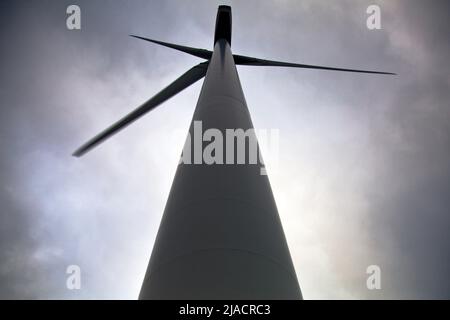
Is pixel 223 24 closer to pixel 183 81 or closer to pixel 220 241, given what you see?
pixel 183 81

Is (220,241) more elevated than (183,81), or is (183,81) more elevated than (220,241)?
(183,81)

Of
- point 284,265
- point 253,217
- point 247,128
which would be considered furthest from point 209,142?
point 284,265

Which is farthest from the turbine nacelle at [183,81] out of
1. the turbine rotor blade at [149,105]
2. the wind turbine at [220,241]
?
the wind turbine at [220,241]

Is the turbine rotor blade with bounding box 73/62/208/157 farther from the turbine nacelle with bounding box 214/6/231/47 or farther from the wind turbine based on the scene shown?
the wind turbine

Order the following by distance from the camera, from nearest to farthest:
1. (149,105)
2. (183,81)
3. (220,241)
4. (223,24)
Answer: (220,241) → (149,105) → (223,24) → (183,81)

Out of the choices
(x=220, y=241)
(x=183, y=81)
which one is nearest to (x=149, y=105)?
(x=183, y=81)

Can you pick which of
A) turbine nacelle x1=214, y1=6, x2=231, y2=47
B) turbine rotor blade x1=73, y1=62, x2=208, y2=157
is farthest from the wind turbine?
turbine nacelle x1=214, y1=6, x2=231, y2=47
